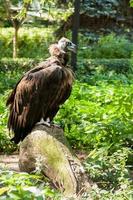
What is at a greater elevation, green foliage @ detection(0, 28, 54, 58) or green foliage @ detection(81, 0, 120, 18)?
green foliage @ detection(81, 0, 120, 18)

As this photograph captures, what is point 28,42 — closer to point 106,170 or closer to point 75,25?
point 75,25

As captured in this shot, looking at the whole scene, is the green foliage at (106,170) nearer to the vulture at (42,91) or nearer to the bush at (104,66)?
the vulture at (42,91)

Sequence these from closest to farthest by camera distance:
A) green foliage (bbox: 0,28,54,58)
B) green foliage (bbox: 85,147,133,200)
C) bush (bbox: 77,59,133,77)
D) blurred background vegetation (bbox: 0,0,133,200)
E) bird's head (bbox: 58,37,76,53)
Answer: blurred background vegetation (bbox: 0,0,133,200) → green foliage (bbox: 85,147,133,200) → bird's head (bbox: 58,37,76,53) → bush (bbox: 77,59,133,77) → green foliage (bbox: 0,28,54,58)

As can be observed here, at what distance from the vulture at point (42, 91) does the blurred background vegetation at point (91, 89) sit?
Result: 2.41 ft

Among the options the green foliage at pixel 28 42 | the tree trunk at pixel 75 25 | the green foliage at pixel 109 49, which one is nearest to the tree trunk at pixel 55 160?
the tree trunk at pixel 75 25

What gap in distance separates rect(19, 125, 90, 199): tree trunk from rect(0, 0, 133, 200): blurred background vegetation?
0.75ft

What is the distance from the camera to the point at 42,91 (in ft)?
20.1

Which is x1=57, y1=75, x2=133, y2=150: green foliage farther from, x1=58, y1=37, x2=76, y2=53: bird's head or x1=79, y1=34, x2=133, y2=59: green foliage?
x1=79, y1=34, x2=133, y2=59: green foliage

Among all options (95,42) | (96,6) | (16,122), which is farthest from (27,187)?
(96,6)

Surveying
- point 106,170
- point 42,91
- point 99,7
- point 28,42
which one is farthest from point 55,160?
point 99,7

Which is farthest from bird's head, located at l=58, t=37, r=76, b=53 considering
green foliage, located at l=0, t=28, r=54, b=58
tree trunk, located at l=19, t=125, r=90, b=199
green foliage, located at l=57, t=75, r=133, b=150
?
green foliage, located at l=0, t=28, r=54, b=58

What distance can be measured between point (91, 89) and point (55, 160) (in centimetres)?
496

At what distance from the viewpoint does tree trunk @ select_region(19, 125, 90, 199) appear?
209 inches

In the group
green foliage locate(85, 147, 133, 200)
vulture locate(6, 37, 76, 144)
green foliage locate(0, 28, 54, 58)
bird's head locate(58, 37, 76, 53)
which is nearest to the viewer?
green foliage locate(85, 147, 133, 200)
